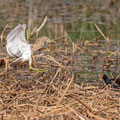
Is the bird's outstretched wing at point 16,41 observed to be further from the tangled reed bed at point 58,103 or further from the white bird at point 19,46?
the tangled reed bed at point 58,103

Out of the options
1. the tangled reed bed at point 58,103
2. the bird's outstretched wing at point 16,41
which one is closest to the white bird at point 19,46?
the bird's outstretched wing at point 16,41

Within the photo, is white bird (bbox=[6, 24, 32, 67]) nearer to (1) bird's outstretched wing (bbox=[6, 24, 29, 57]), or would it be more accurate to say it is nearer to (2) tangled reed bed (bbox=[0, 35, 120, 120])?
(1) bird's outstretched wing (bbox=[6, 24, 29, 57])

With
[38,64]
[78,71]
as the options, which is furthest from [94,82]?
[38,64]

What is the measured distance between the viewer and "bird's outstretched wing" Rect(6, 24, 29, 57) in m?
7.19

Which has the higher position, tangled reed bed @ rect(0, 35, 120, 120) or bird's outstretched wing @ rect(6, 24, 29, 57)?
bird's outstretched wing @ rect(6, 24, 29, 57)

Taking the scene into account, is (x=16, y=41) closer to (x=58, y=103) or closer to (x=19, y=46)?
(x=19, y=46)

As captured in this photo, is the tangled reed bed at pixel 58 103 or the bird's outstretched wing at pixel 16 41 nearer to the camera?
the tangled reed bed at pixel 58 103

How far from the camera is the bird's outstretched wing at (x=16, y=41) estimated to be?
7.19 m

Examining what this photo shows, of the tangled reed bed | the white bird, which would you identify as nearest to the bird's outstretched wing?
the white bird

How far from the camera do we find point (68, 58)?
9164 millimetres

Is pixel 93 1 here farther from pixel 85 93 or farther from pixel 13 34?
pixel 85 93

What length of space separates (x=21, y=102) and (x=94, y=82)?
246cm

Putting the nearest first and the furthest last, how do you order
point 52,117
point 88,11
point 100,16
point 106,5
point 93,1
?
point 52,117
point 100,16
point 88,11
point 106,5
point 93,1

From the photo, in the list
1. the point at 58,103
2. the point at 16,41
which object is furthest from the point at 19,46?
the point at 58,103
